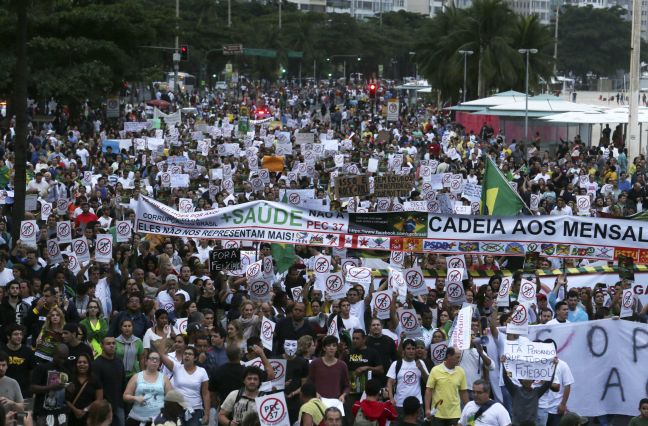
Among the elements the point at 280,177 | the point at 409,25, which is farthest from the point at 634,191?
the point at 409,25

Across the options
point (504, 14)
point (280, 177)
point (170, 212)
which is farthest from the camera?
point (504, 14)

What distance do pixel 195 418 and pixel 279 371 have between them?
33.7 inches

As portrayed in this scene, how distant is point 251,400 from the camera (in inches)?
453

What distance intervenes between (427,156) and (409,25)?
116470 millimetres

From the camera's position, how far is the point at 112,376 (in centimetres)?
1225

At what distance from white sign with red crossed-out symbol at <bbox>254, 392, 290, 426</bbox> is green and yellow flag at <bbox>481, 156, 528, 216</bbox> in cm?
778

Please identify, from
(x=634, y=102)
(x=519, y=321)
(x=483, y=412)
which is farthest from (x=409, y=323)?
(x=634, y=102)

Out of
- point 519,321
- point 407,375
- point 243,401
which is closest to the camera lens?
point 243,401

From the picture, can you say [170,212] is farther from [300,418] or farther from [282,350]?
[300,418]

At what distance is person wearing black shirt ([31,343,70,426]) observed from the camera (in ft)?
38.7

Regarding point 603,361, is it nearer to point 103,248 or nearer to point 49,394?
point 49,394

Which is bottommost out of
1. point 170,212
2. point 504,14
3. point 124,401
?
point 124,401

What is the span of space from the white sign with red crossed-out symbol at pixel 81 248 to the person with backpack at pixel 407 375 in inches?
222

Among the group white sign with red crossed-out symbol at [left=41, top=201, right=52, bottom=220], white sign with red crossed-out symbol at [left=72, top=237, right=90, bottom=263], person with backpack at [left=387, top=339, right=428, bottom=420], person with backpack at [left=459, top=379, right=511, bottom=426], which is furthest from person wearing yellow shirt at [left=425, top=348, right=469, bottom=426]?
white sign with red crossed-out symbol at [left=41, top=201, right=52, bottom=220]
